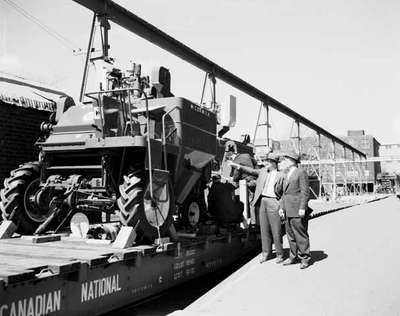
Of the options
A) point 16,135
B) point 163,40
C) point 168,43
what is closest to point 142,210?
point 16,135

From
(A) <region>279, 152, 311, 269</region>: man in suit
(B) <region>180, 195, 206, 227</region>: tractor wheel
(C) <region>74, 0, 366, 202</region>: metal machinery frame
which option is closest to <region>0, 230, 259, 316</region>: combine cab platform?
(B) <region>180, 195, 206, 227</region>: tractor wheel

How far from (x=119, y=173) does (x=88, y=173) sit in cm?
70

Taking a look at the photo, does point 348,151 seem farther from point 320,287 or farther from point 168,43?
point 320,287

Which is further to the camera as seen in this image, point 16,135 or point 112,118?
point 16,135

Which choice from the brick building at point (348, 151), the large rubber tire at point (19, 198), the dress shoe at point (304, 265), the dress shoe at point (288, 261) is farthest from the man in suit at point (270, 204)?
the brick building at point (348, 151)

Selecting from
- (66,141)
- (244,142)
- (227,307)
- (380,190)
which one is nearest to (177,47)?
(244,142)

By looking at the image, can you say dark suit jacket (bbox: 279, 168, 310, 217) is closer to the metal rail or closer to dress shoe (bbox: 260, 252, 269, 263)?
dress shoe (bbox: 260, 252, 269, 263)

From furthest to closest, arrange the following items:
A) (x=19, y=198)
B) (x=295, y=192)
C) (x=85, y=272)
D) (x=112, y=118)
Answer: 1. (x=19, y=198)
2. (x=295, y=192)
3. (x=112, y=118)
4. (x=85, y=272)

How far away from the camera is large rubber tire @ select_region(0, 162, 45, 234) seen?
7.67 m

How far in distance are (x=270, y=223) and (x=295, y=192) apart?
2.53 feet

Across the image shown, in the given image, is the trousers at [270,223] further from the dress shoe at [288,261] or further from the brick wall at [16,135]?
the brick wall at [16,135]

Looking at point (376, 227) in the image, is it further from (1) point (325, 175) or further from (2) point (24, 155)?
(1) point (325, 175)

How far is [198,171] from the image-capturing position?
932 centimetres

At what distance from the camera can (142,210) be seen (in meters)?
6.67
